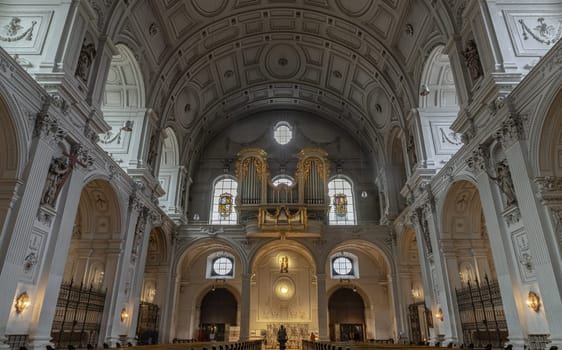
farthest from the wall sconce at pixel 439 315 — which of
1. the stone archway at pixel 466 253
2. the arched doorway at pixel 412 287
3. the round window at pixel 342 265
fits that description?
the round window at pixel 342 265

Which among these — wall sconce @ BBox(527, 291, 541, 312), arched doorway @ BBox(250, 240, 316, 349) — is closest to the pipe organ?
arched doorway @ BBox(250, 240, 316, 349)

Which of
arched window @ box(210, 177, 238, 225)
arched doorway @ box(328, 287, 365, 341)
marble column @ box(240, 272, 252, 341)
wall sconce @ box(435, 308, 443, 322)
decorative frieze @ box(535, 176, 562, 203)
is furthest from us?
arched doorway @ box(328, 287, 365, 341)

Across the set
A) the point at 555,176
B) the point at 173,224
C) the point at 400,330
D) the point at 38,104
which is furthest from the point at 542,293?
the point at 173,224

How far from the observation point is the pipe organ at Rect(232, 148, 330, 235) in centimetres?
1986

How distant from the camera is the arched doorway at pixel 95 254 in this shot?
1276 centimetres

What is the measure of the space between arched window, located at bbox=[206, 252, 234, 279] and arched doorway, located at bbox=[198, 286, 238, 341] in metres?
0.88

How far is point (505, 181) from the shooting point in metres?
9.94

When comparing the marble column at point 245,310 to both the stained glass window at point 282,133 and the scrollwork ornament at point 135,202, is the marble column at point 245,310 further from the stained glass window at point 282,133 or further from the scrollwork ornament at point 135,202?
the stained glass window at point 282,133

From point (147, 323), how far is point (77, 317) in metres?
5.85

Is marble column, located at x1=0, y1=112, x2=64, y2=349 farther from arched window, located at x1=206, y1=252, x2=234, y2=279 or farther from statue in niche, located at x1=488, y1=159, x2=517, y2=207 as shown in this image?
arched window, located at x1=206, y1=252, x2=234, y2=279

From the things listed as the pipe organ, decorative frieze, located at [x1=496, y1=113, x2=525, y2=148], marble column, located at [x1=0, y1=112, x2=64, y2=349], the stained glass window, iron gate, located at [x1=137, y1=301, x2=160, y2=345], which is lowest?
iron gate, located at [x1=137, y1=301, x2=160, y2=345]

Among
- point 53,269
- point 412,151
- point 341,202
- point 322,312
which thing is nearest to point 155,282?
point 322,312

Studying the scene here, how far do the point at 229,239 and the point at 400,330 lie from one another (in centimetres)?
1000

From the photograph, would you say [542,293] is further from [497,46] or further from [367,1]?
[367,1]
